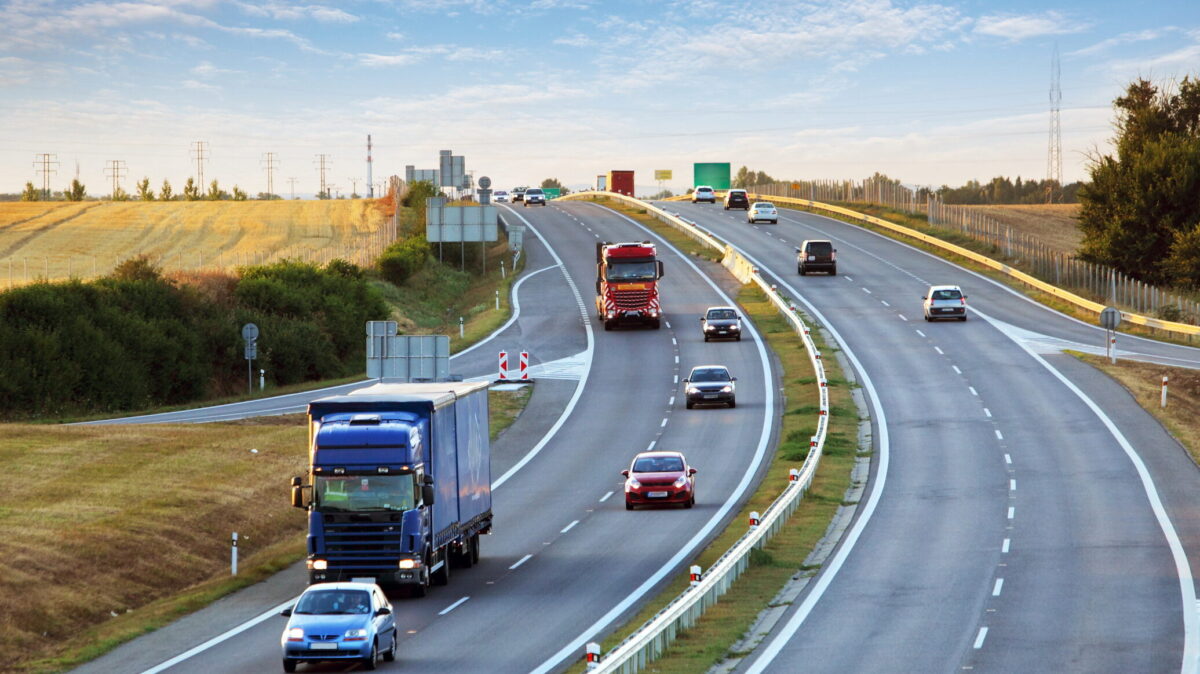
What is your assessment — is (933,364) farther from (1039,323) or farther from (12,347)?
(12,347)

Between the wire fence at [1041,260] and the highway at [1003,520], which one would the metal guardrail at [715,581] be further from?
the wire fence at [1041,260]

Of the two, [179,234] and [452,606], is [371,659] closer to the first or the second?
[452,606]

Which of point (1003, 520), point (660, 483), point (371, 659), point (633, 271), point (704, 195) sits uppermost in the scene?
point (704, 195)

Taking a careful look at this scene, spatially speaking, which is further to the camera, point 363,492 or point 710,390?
point 710,390

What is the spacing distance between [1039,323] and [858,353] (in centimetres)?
1157

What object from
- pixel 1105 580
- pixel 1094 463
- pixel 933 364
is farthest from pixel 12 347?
pixel 1105 580

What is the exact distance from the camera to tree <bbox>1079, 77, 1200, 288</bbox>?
266ft

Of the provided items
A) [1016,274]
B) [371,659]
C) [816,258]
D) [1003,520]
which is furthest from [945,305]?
[371,659]

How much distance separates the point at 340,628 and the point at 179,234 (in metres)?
103

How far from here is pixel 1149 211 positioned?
83.2 metres

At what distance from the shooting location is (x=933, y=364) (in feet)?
189

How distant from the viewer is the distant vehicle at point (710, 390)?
50750 millimetres

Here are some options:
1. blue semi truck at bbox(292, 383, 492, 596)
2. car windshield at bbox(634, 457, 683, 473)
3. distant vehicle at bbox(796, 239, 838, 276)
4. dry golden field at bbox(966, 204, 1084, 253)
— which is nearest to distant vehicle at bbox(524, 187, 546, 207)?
dry golden field at bbox(966, 204, 1084, 253)

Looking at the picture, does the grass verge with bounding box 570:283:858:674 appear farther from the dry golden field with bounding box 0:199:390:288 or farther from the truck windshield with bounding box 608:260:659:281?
the dry golden field with bounding box 0:199:390:288
